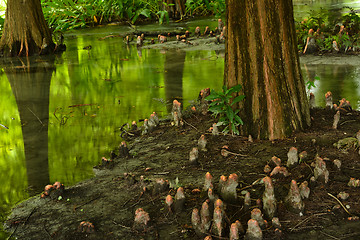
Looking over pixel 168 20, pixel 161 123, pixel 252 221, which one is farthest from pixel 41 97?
pixel 168 20

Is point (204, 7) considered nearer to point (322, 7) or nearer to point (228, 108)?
point (322, 7)

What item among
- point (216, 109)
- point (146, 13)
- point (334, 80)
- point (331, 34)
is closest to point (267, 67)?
point (216, 109)

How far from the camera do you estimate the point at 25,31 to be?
12.6 metres

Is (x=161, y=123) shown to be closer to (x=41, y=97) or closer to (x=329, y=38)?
(x=41, y=97)

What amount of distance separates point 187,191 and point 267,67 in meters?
1.74

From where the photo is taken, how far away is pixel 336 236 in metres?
3.21

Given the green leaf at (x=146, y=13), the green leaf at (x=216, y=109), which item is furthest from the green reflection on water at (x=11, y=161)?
the green leaf at (x=146, y=13)

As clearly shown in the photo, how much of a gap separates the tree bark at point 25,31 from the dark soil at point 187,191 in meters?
8.48

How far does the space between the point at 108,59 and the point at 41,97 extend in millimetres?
3539

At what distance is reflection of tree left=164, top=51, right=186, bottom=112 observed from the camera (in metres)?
7.64

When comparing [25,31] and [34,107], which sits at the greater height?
[25,31]

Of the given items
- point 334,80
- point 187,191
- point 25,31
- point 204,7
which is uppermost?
point 204,7

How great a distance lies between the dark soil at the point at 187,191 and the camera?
347 centimetres

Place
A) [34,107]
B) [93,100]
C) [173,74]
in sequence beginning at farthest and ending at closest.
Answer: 1. [173,74]
2. [93,100]
3. [34,107]
